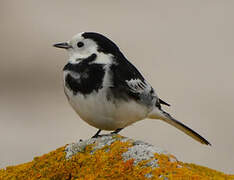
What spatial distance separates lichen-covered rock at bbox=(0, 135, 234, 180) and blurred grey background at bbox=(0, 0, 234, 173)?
224 inches

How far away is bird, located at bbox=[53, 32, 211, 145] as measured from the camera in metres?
6.14

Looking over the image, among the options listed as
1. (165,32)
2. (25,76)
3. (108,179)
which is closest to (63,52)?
(25,76)

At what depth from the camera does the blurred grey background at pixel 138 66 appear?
12289 millimetres

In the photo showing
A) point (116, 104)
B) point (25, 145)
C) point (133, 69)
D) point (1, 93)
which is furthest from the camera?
point (1, 93)

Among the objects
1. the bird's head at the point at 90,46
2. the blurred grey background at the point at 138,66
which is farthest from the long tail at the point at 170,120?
the blurred grey background at the point at 138,66

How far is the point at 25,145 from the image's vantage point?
12.0 metres

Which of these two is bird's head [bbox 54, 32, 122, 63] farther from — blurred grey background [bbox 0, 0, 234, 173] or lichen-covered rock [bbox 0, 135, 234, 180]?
blurred grey background [bbox 0, 0, 234, 173]

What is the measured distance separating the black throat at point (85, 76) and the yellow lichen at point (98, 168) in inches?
28.4

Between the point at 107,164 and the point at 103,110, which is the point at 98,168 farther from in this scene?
the point at 103,110

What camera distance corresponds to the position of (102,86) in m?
6.14

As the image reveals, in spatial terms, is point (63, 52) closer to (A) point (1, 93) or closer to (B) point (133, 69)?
(A) point (1, 93)

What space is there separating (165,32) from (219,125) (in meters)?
4.66

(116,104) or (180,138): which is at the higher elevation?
(116,104)

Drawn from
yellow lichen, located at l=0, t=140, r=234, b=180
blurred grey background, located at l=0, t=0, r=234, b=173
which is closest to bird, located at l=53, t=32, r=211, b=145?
yellow lichen, located at l=0, t=140, r=234, b=180
